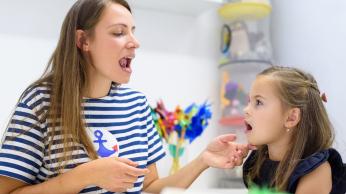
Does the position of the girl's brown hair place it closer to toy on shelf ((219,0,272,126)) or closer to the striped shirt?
the striped shirt

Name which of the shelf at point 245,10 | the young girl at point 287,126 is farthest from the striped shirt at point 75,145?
the shelf at point 245,10

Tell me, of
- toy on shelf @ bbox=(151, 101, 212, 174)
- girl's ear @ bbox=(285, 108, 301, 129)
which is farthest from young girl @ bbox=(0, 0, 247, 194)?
toy on shelf @ bbox=(151, 101, 212, 174)

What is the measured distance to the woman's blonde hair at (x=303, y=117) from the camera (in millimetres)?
1252

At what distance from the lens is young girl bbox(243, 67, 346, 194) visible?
123cm

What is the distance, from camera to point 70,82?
1.23 metres

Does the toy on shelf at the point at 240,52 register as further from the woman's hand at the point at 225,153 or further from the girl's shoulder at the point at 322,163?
the girl's shoulder at the point at 322,163

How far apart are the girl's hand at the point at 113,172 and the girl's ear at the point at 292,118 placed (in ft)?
1.52

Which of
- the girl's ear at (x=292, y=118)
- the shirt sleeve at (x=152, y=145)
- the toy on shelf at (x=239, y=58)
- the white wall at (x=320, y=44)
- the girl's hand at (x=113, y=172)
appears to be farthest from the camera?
the toy on shelf at (x=239, y=58)

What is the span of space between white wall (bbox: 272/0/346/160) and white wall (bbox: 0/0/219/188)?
37cm

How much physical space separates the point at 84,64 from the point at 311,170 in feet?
2.28

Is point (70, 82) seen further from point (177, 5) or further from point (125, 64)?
point (177, 5)

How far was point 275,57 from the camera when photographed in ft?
7.91

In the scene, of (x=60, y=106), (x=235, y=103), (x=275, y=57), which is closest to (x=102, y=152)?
(x=60, y=106)

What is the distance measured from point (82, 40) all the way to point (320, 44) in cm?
120
